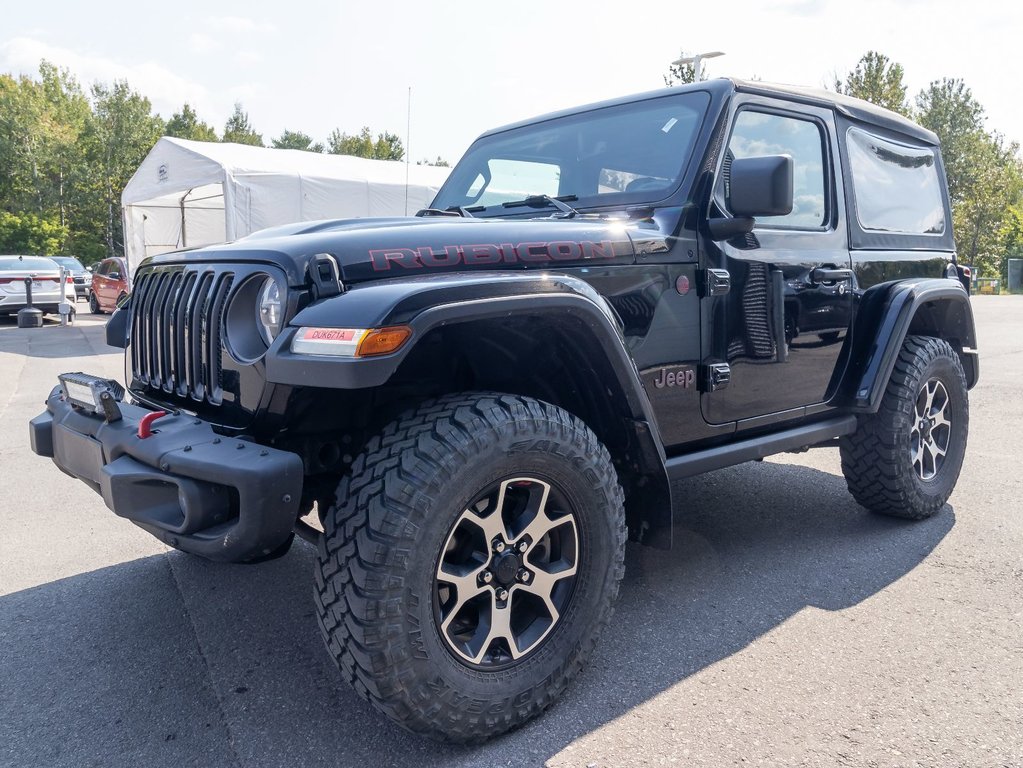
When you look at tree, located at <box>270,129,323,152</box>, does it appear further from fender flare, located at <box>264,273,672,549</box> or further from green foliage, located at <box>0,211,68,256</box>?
fender flare, located at <box>264,273,672,549</box>

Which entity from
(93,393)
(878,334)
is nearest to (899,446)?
(878,334)

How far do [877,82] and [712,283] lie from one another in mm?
31976

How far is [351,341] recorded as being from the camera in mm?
1943

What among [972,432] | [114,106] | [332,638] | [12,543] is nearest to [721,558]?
[332,638]

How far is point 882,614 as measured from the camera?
3.01 metres

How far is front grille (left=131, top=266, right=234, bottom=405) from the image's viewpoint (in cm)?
237

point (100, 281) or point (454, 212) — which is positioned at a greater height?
point (454, 212)

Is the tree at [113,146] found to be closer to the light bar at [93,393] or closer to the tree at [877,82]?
the tree at [877,82]

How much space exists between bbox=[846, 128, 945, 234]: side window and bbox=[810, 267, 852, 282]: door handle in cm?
36

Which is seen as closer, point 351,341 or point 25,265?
point 351,341

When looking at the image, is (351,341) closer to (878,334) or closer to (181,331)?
(181,331)

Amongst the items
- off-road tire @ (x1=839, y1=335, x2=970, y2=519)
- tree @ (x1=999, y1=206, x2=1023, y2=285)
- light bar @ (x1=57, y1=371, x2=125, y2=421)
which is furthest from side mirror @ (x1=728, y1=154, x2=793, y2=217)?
tree @ (x1=999, y1=206, x2=1023, y2=285)

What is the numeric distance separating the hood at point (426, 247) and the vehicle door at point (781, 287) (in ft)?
1.82

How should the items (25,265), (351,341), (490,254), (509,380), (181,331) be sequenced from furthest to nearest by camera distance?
(25,265) < (509,380) < (181,331) < (490,254) < (351,341)
